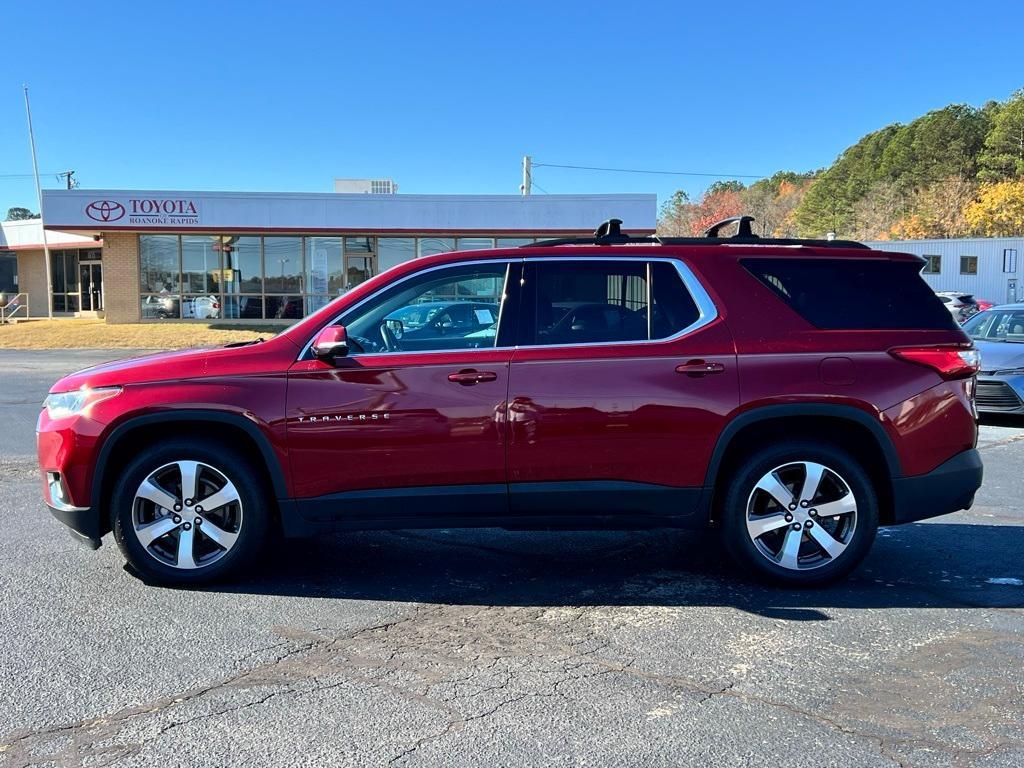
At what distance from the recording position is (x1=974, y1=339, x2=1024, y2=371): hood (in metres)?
10.1

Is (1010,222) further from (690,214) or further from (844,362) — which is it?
(844,362)

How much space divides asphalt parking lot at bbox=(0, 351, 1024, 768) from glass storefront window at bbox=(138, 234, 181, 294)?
26.2 metres

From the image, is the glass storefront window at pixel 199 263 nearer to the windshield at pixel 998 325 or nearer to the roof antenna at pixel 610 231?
the windshield at pixel 998 325

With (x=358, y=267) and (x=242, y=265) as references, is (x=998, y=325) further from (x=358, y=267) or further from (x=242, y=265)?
(x=242, y=265)

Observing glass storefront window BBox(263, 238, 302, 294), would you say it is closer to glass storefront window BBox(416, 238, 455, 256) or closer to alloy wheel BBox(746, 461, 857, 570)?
glass storefront window BBox(416, 238, 455, 256)

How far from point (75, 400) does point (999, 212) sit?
61.2 metres

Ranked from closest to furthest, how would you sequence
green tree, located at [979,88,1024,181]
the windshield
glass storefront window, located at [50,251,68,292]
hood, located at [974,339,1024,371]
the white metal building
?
hood, located at [974,339,1024,371] → the windshield → the white metal building → glass storefront window, located at [50,251,68,292] → green tree, located at [979,88,1024,181]

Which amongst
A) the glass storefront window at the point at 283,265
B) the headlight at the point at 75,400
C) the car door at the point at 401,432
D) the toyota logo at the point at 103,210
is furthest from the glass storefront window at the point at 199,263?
the car door at the point at 401,432

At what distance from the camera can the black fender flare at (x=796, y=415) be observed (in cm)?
439

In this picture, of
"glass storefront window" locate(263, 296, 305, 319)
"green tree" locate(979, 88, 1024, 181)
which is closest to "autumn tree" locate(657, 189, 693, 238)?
"green tree" locate(979, 88, 1024, 181)

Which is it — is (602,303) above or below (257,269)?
below

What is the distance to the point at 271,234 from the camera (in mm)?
29031

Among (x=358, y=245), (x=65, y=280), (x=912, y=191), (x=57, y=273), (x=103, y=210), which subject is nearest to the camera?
(x=103, y=210)

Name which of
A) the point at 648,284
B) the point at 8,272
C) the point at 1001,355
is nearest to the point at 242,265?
the point at 8,272
